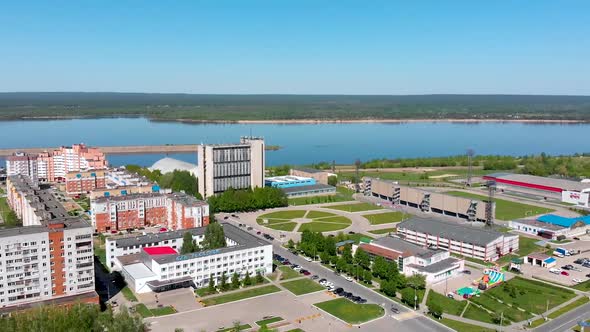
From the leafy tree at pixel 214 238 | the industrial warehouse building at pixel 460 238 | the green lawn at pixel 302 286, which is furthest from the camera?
the industrial warehouse building at pixel 460 238

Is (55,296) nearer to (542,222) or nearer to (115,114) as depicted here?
(542,222)

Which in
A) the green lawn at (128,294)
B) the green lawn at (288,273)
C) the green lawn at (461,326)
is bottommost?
the green lawn at (461,326)

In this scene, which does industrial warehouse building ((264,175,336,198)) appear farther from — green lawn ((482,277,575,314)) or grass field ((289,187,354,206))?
green lawn ((482,277,575,314))

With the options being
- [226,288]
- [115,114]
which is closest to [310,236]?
[226,288]

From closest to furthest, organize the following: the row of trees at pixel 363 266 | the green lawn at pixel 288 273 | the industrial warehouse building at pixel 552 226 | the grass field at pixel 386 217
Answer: the row of trees at pixel 363 266 < the green lawn at pixel 288 273 < the industrial warehouse building at pixel 552 226 < the grass field at pixel 386 217

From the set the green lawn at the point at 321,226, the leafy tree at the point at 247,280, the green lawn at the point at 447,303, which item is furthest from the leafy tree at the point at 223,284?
the green lawn at the point at 321,226

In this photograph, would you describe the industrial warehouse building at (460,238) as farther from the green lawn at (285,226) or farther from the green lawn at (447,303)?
the green lawn at (285,226)

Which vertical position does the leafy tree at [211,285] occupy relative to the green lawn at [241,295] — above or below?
above

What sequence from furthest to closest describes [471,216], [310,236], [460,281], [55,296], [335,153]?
[335,153] < [471,216] < [310,236] < [460,281] < [55,296]
